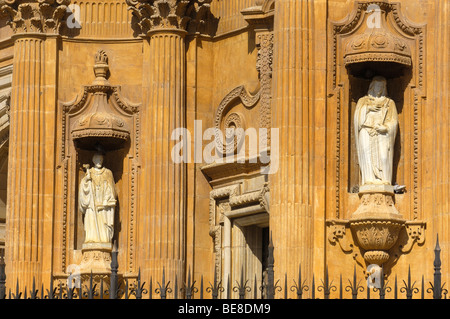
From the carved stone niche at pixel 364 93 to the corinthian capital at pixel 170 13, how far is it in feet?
13.9

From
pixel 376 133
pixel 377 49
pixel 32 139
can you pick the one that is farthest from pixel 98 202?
pixel 377 49

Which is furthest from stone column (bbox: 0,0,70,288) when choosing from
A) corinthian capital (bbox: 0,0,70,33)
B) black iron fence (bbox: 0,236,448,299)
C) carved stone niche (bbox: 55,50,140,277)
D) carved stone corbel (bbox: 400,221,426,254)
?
carved stone corbel (bbox: 400,221,426,254)

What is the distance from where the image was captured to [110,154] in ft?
104

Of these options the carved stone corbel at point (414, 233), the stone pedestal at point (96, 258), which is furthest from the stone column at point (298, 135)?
the stone pedestal at point (96, 258)

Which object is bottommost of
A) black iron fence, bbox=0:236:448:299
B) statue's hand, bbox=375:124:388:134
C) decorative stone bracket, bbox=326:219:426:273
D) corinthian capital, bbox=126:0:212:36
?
black iron fence, bbox=0:236:448:299

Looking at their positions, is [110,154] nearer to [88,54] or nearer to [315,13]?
[88,54]

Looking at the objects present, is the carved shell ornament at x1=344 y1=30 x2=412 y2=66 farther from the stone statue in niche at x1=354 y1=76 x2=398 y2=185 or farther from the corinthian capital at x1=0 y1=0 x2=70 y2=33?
the corinthian capital at x1=0 y1=0 x2=70 y2=33

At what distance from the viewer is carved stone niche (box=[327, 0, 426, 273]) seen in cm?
2655

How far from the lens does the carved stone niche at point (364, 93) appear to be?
2655 cm

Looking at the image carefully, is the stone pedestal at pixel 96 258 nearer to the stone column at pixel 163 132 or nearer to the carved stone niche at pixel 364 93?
the stone column at pixel 163 132

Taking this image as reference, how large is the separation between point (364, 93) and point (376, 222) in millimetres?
2242

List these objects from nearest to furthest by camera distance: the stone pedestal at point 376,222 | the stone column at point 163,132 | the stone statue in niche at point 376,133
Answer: the stone pedestal at point 376,222
the stone statue in niche at point 376,133
the stone column at point 163,132
